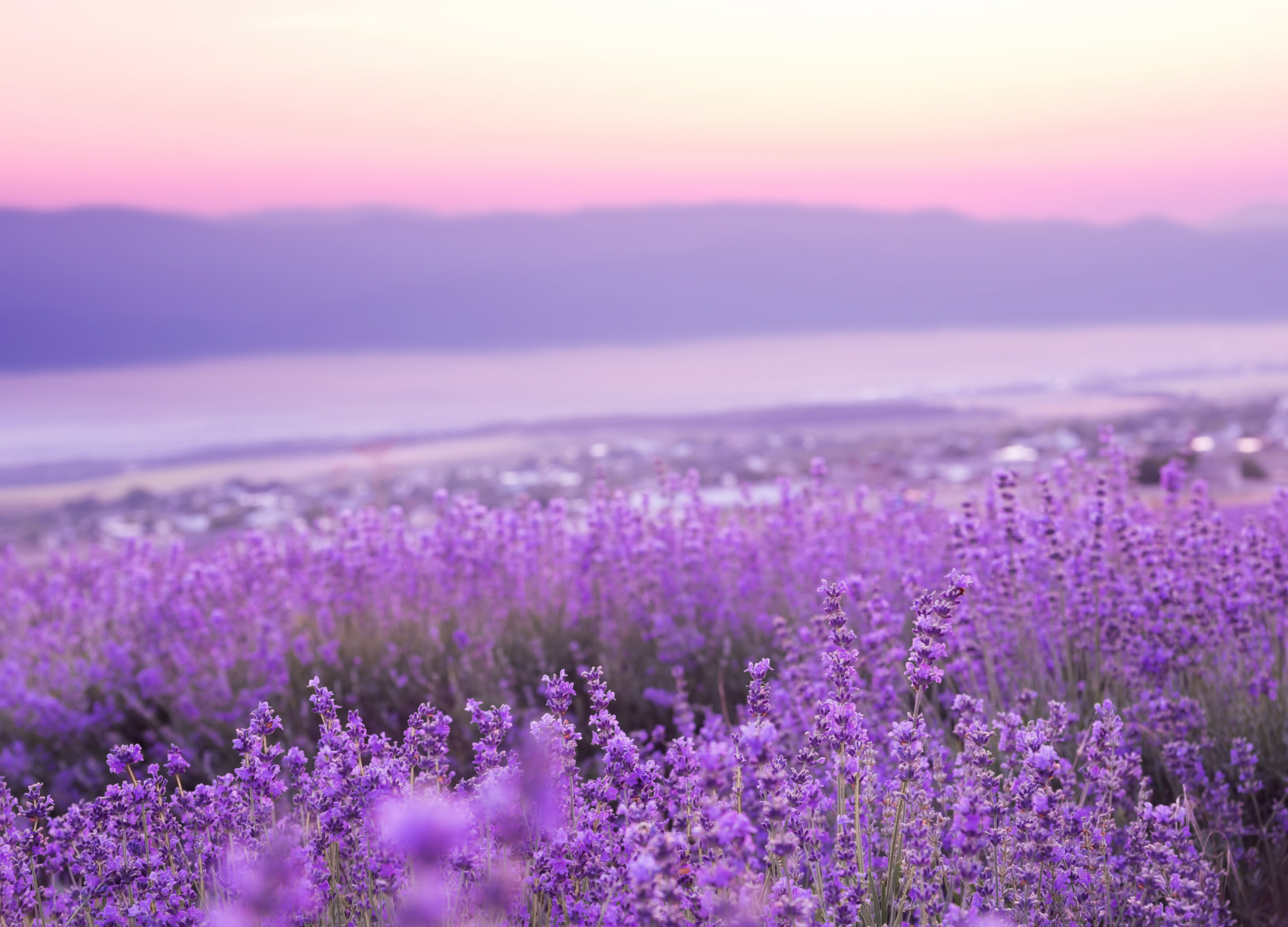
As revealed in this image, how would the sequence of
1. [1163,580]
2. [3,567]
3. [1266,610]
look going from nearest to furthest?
[1163,580], [1266,610], [3,567]

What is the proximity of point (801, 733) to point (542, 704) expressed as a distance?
186 centimetres

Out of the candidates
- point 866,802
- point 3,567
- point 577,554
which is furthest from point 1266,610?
point 3,567

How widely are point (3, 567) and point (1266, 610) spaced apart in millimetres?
9125

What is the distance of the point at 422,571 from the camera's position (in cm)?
625

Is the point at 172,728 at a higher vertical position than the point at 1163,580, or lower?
lower

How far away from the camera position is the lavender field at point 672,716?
86.2 inches

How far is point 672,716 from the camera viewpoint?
17.2 ft

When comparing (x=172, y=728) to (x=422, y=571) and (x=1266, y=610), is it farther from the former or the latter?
(x=1266, y=610)

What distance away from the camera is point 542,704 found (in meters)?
5.51

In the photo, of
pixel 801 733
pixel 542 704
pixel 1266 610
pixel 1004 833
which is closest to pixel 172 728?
pixel 542 704

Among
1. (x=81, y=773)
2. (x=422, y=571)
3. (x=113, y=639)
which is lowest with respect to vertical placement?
(x=81, y=773)

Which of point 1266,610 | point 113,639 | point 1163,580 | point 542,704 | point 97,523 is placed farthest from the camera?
point 97,523

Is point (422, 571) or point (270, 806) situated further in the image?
point (422, 571)

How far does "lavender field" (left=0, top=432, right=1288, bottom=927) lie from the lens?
7.18 ft
